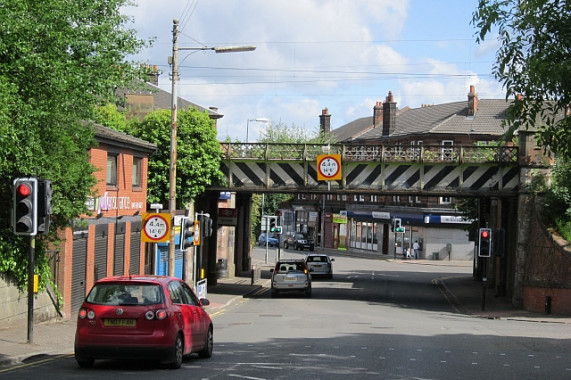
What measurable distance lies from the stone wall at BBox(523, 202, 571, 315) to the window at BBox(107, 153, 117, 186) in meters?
16.2

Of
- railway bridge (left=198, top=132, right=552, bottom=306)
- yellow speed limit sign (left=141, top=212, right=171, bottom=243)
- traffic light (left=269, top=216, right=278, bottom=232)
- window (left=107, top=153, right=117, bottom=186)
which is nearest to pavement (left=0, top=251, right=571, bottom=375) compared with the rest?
railway bridge (left=198, top=132, right=552, bottom=306)

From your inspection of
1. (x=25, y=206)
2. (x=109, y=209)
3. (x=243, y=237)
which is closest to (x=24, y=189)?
(x=25, y=206)

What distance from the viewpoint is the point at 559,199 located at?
3297 cm

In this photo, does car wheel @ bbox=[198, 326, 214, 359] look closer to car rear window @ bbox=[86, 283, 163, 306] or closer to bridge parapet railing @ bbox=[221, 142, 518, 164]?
car rear window @ bbox=[86, 283, 163, 306]

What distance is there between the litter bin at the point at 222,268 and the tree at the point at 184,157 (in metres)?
10.3

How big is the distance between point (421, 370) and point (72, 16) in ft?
35.3

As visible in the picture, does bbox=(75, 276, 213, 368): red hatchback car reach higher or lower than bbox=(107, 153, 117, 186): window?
lower

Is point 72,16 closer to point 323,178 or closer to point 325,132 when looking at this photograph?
point 323,178

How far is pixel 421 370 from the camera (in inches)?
567

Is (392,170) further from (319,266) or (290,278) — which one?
(319,266)

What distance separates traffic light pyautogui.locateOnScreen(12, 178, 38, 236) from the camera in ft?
50.8

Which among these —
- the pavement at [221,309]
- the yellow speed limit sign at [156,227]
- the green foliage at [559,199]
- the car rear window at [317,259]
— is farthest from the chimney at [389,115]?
the yellow speed limit sign at [156,227]

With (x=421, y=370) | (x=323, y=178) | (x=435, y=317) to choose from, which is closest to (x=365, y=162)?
(x=323, y=178)

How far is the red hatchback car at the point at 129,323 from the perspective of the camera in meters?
13.1
